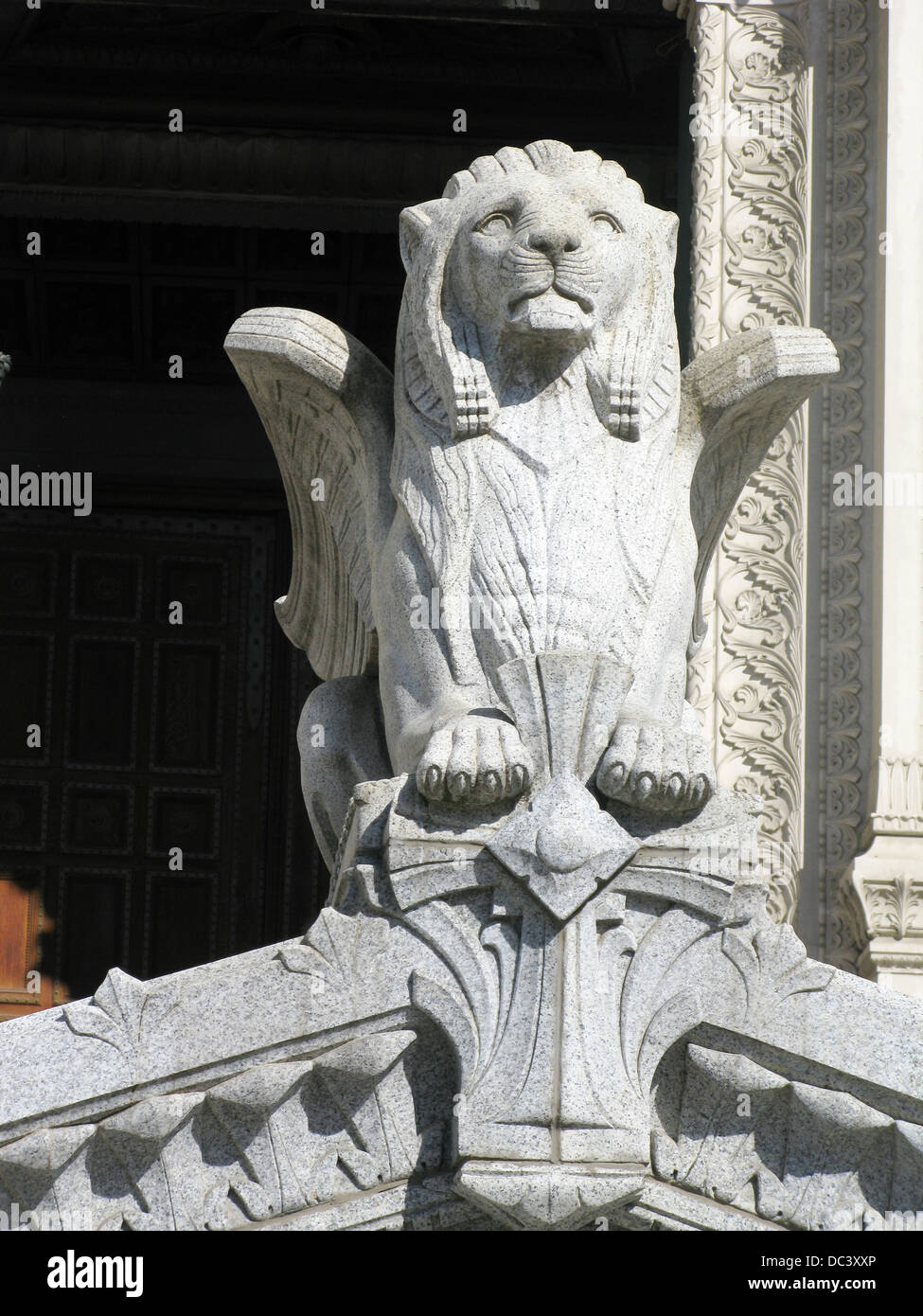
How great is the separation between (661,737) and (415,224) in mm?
1443

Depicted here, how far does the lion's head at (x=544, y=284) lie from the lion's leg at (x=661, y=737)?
43 centimetres

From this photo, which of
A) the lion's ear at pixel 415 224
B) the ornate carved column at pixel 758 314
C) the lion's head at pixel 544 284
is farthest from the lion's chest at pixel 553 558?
the ornate carved column at pixel 758 314

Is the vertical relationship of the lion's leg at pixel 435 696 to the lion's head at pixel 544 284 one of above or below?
below

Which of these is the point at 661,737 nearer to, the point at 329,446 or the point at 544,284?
the point at 544,284

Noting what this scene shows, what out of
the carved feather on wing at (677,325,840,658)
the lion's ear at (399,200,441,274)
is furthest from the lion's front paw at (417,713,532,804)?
the lion's ear at (399,200,441,274)

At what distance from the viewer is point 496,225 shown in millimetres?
5551

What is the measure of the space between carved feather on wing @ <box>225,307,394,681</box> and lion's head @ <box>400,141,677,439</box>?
0.22 metres

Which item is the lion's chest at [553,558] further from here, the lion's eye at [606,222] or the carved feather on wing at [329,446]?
the lion's eye at [606,222]

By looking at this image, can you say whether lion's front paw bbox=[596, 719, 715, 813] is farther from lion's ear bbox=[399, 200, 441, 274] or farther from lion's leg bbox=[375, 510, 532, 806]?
lion's ear bbox=[399, 200, 441, 274]

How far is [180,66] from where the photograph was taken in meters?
10.6

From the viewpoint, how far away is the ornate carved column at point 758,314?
7.88 m

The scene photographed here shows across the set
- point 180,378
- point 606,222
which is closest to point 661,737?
point 606,222
